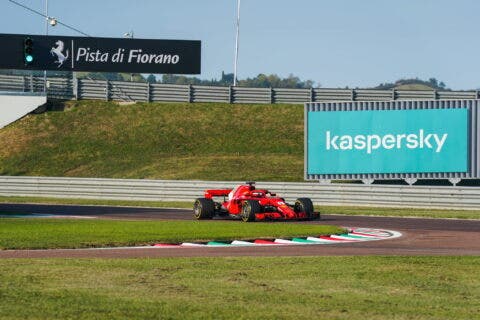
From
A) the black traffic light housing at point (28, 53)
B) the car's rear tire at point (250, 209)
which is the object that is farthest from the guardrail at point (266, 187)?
the car's rear tire at point (250, 209)

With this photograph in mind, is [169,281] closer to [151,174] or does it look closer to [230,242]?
[230,242]

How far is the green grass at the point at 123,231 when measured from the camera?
20359 mm

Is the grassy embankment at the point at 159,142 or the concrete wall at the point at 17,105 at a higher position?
the concrete wall at the point at 17,105

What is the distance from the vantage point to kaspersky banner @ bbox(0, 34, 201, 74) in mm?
61781

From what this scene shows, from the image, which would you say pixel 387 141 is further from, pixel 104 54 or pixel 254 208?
pixel 104 54

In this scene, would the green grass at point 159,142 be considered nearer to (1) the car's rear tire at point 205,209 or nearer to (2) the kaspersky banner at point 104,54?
(2) the kaspersky banner at point 104,54

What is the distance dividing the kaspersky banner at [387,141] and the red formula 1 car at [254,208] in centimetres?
1348

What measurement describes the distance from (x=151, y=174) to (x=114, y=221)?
24476 millimetres

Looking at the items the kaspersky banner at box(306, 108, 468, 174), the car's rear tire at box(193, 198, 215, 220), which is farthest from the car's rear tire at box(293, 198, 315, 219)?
the kaspersky banner at box(306, 108, 468, 174)

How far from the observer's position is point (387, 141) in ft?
139

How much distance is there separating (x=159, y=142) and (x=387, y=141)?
61.6ft

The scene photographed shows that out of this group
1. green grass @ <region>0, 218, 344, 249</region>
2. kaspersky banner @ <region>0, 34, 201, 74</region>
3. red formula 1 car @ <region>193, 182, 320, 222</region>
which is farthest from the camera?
kaspersky banner @ <region>0, 34, 201, 74</region>

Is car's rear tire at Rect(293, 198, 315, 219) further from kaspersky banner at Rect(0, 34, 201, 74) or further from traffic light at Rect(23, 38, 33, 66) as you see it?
kaspersky banner at Rect(0, 34, 201, 74)

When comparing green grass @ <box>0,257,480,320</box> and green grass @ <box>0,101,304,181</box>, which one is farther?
green grass @ <box>0,101,304,181</box>
